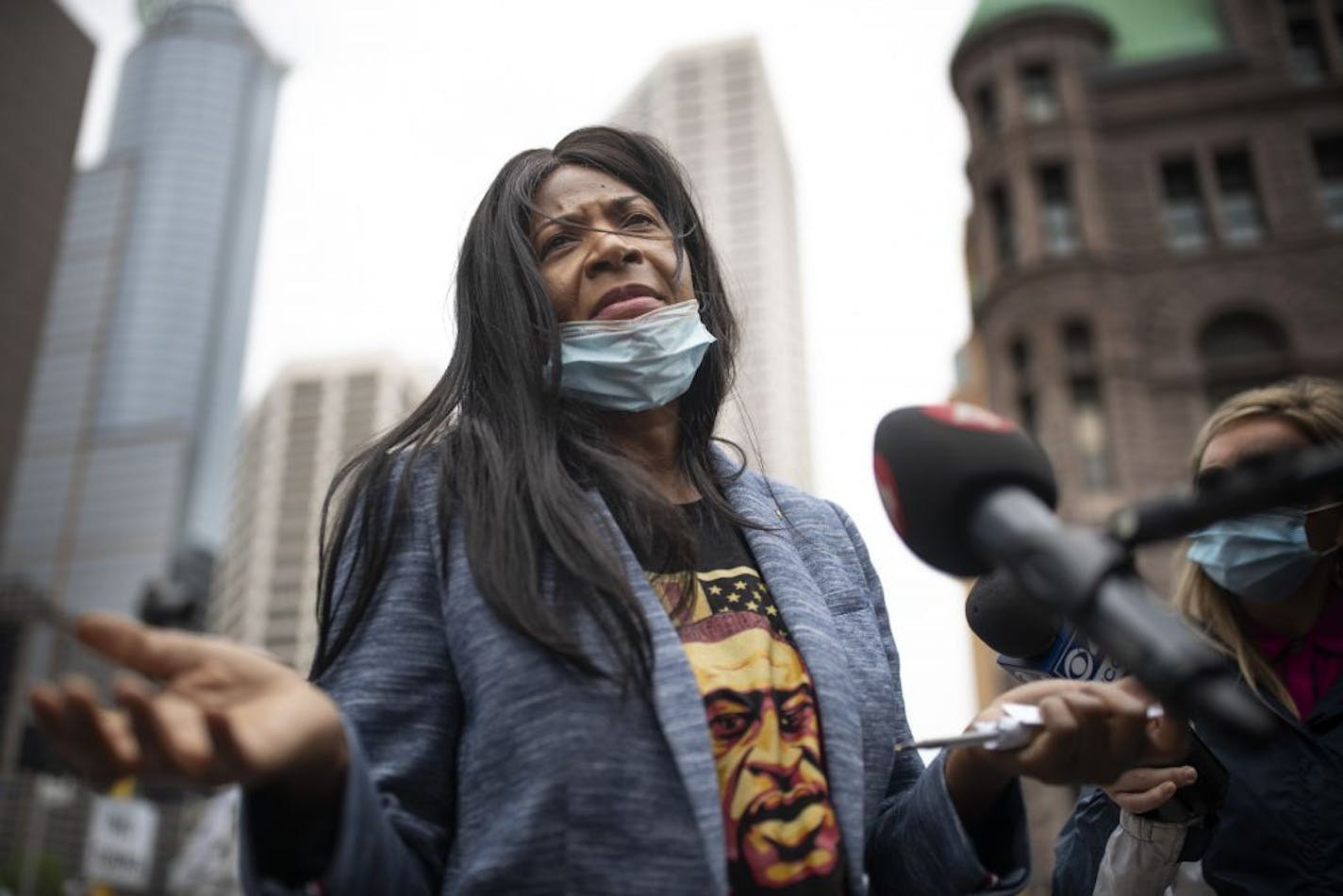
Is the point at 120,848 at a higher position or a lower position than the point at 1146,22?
lower

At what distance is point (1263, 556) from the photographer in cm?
326

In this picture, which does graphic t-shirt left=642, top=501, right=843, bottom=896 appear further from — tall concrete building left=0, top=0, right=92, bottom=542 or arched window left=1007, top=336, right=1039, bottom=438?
tall concrete building left=0, top=0, right=92, bottom=542

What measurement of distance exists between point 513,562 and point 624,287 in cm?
75

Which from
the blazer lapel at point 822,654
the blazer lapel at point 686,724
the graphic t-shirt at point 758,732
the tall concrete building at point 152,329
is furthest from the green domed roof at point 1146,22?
the tall concrete building at point 152,329

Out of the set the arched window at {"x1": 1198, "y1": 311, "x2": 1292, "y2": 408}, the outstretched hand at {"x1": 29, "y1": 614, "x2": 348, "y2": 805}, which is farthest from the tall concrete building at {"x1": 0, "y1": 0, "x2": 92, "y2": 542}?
the outstretched hand at {"x1": 29, "y1": 614, "x2": 348, "y2": 805}

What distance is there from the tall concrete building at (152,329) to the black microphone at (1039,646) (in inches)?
5237

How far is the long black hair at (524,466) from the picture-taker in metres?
1.76

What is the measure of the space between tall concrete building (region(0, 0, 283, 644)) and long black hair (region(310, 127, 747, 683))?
132 meters

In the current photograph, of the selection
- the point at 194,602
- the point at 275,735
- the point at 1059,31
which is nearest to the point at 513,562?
the point at 275,735

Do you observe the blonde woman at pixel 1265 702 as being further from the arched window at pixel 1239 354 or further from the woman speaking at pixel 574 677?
the arched window at pixel 1239 354

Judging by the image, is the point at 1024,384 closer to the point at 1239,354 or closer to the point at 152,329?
the point at 1239,354

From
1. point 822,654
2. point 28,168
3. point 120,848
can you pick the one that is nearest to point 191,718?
point 822,654

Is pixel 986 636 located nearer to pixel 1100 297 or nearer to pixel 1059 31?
pixel 1100 297

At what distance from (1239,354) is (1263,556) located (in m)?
24.0
